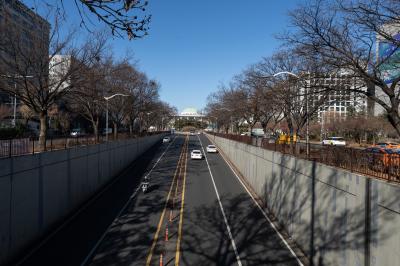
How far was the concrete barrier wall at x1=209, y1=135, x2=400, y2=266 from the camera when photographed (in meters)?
9.37

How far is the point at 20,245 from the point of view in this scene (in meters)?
16.2

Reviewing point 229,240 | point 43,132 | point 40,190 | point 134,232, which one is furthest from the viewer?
point 43,132

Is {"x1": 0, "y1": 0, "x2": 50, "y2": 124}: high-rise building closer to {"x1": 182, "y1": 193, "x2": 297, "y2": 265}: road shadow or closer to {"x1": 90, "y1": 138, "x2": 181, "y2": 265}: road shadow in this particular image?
{"x1": 90, "y1": 138, "x2": 181, "y2": 265}: road shadow

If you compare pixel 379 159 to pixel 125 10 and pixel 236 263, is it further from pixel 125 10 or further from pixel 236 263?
pixel 125 10

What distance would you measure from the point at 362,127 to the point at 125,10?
242 feet

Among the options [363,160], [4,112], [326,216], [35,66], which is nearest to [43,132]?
[35,66]

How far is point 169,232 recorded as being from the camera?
66.5ft

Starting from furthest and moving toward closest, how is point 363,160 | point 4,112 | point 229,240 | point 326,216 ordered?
point 4,112, point 229,240, point 326,216, point 363,160

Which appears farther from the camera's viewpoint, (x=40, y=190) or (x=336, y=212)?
(x=40, y=190)

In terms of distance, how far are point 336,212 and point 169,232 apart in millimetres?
9923

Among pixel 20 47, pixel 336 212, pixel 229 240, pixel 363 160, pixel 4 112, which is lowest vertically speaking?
pixel 229 240

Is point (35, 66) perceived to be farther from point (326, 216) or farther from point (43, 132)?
point (326, 216)

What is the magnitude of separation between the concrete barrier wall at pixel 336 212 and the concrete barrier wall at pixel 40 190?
12190mm

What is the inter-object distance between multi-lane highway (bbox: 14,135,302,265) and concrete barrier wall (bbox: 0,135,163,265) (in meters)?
0.84
